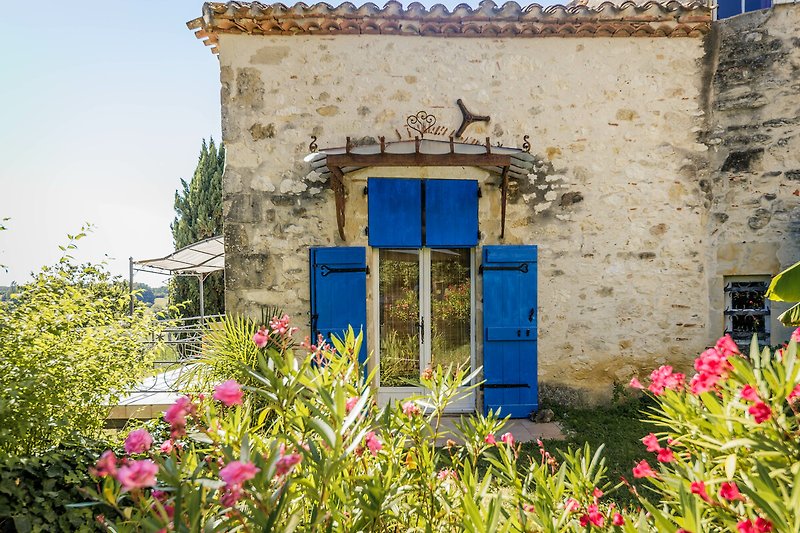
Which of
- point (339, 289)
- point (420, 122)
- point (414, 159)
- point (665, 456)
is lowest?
point (665, 456)

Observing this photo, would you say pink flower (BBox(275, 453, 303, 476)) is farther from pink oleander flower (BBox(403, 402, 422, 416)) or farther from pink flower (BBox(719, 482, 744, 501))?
pink flower (BBox(719, 482, 744, 501))

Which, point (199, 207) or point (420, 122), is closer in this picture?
point (420, 122)

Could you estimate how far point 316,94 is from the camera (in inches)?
200

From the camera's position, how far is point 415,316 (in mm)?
5223

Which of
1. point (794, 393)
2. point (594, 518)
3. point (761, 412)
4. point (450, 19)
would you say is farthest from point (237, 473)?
point (450, 19)

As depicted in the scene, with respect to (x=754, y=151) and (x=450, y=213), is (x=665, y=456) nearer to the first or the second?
(x=450, y=213)

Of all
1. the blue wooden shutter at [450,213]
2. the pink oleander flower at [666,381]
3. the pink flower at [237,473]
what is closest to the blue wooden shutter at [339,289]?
the blue wooden shutter at [450,213]

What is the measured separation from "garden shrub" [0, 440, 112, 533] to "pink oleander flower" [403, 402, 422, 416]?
140 centimetres

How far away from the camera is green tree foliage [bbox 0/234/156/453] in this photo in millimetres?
2113

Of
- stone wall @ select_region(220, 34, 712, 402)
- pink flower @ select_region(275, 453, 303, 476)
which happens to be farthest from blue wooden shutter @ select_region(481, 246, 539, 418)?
pink flower @ select_region(275, 453, 303, 476)

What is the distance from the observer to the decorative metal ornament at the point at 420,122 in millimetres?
5117

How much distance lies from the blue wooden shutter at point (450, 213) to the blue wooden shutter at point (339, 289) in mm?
882

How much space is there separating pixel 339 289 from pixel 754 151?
5214mm

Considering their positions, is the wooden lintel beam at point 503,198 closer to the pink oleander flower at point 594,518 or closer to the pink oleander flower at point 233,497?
the pink oleander flower at point 594,518
